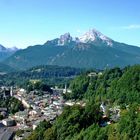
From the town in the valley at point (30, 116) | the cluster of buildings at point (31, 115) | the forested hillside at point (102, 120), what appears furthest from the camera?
the cluster of buildings at point (31, 115)

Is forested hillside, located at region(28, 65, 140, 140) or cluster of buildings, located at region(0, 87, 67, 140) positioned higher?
forested hillside, located at region(28, 65, 140, 140)

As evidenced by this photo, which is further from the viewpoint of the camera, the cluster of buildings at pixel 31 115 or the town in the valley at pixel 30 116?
the cluster of buildings at pixel 31 115

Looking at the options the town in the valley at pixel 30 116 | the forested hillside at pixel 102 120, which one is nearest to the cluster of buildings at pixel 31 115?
the town in the valley at pixel 30 116

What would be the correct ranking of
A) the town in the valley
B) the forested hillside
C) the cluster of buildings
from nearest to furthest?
the forested hillside < the town in the valley < the cluster of buildings

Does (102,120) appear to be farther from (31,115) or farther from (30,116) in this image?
(31,115)

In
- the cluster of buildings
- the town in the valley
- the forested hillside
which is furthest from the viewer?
the cluster of buildings

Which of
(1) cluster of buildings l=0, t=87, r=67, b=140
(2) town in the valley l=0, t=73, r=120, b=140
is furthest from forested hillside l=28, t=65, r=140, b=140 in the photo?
(1) cluster of buildings l=0, t=87, r=67, b=140

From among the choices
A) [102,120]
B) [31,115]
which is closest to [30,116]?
[31,115]

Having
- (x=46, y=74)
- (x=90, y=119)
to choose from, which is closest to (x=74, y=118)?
(x=90, y=119)

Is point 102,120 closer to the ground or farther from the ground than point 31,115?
farther from the ground

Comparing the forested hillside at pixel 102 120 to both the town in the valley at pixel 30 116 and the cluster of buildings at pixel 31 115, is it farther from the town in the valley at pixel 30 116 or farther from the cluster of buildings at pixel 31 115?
the cluster of buildings at pixel 31 115

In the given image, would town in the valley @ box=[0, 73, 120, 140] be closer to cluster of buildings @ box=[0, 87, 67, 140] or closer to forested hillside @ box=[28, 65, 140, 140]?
cluster of buildings @ box=[0, 87, 67, 140]
